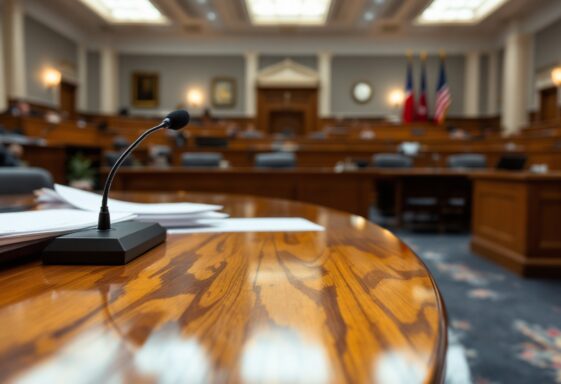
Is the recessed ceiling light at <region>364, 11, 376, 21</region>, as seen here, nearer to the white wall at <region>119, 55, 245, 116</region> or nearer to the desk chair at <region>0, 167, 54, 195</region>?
the white wall at <region>119, 55, 245, 116</region>

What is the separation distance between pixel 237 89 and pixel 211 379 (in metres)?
13.3

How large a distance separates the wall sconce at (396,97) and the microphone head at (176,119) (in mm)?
12921

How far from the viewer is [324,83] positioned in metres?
12.8

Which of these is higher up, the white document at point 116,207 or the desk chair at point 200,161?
the desk chair at point 200,161

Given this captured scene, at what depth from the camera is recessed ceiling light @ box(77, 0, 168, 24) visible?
35.6 ft

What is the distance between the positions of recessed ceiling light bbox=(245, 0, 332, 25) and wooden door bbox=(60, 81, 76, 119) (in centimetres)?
545

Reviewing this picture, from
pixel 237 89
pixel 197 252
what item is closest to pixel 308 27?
pixel 237 89

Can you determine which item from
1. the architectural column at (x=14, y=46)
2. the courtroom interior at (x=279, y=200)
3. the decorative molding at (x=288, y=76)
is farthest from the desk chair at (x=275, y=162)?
the decorative molding at (x=288, y=76)

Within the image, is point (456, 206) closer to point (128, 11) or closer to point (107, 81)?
point (128, 11)

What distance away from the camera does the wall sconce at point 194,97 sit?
12.9 metres

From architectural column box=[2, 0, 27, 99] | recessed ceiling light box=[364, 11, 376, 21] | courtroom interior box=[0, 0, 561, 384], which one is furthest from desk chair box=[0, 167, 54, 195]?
recessed ceiling light box=[364, 11, 376, 21]

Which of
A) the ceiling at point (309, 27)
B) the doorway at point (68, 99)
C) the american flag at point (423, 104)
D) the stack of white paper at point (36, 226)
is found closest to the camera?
the stack of white paper at point (36, 226)

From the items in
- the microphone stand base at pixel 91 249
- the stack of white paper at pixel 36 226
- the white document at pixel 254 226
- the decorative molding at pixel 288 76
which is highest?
the decorative molding at pixel 288 76

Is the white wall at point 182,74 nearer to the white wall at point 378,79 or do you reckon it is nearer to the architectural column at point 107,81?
the architectural column at point 107,81
